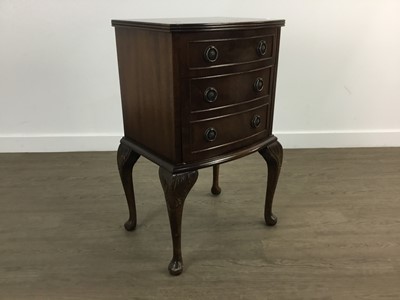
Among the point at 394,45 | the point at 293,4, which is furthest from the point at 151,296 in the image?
the point at 394,45

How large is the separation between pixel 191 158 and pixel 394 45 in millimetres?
1807

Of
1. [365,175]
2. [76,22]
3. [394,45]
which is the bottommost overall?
[365,175]

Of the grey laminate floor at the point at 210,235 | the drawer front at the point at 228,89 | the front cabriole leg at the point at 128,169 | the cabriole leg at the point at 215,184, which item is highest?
the drawer front at the point at 228,89

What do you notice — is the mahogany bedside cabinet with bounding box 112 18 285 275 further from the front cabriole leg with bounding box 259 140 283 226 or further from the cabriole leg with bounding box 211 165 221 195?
the cabriole leg with bounding box 211 165 221 195

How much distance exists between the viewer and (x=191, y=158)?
3.97 ft

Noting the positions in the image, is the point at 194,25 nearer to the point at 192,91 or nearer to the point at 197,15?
the point at 192,91

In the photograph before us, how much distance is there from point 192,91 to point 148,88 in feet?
0.59

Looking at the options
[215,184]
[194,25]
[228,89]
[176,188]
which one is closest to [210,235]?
[215,184]

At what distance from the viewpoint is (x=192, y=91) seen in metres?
1.13

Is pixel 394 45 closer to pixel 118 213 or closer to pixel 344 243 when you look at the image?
pixel 344 243

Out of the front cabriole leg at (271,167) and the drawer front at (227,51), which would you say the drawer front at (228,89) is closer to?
the drawer front at (227,51)

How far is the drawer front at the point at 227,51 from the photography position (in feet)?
3.60

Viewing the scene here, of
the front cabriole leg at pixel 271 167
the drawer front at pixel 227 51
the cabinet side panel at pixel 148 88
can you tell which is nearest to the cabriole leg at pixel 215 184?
the front cabriole leg at pixel 271 167

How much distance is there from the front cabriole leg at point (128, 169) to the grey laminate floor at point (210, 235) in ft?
0.19
